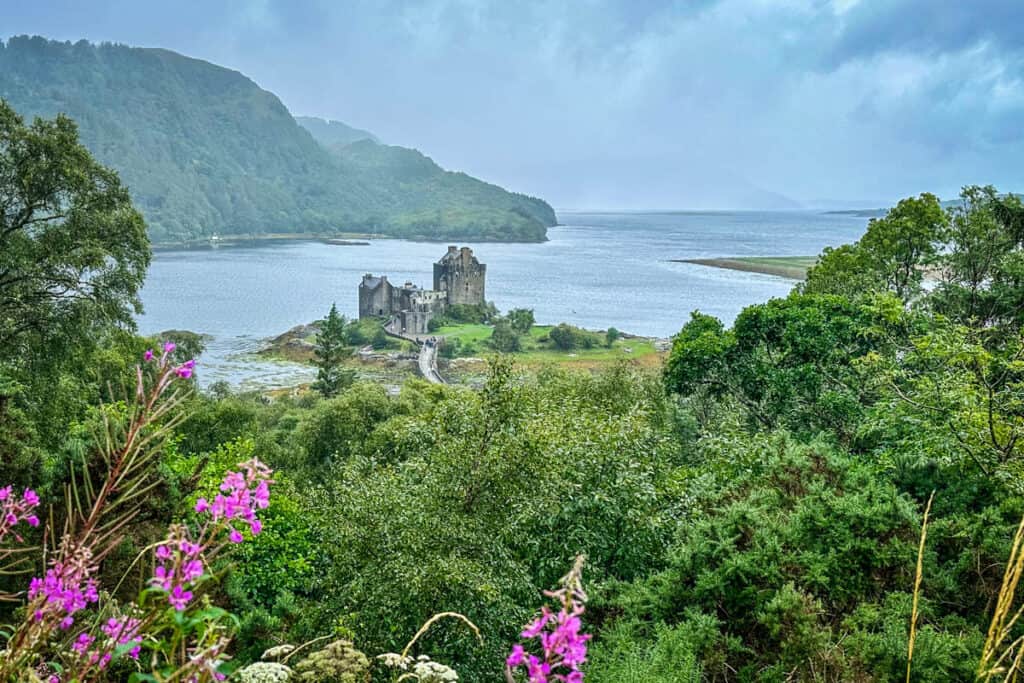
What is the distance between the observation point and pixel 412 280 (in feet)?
344

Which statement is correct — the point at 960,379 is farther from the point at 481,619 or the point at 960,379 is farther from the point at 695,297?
the point at 695,297

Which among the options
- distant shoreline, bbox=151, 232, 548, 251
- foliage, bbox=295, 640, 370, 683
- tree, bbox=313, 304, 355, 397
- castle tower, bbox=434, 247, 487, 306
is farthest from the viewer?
distant shoreline, bbox=151, 232, 548, 251

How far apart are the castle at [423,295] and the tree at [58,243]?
60.8 metres

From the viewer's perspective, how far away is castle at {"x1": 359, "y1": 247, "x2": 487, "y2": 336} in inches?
2995

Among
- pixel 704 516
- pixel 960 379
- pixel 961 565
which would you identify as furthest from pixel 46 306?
pixel 960 379

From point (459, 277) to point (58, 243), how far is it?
7587 cm

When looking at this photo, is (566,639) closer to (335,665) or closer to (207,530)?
(207,530)

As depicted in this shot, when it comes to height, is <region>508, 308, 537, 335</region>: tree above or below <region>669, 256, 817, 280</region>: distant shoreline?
below

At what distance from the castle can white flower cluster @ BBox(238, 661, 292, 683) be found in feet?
238

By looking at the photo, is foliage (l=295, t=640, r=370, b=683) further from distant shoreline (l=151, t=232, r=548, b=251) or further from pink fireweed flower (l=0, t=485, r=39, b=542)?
distant shoreline (l=151, t=232, r=548, b=251)

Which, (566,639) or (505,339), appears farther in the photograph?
(505,339)

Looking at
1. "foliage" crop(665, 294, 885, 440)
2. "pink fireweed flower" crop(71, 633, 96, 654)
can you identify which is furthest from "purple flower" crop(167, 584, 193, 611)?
"foliage" crop(665, 294, 885, 440)

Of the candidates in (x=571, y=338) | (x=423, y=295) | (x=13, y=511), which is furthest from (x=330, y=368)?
(x=13, y=511)

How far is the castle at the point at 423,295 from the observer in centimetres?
7606
